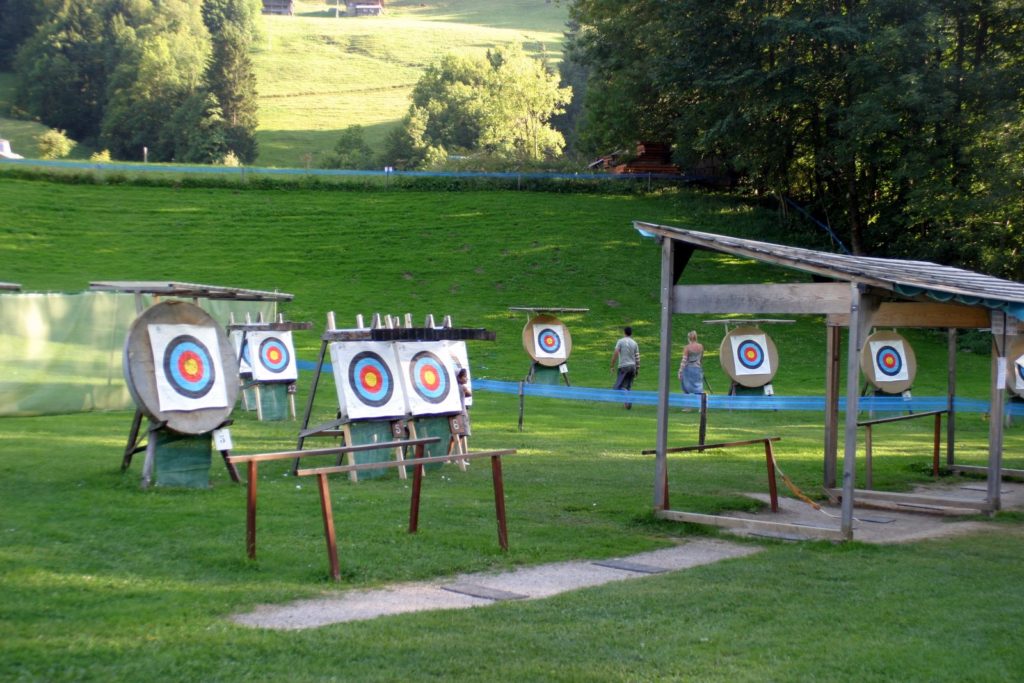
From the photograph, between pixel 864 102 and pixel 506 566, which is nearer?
pixel 506 566

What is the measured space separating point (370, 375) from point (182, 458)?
2.58 meters

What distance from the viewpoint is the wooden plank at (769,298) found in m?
8.97

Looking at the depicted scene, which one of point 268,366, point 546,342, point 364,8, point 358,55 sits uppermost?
point 364,8

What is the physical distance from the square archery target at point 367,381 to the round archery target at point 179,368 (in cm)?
131

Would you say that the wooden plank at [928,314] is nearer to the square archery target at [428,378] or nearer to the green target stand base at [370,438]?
the square archery target at [428,378]

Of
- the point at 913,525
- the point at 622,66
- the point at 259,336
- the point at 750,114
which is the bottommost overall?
the point at 913,525

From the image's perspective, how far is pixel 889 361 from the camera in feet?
64.0

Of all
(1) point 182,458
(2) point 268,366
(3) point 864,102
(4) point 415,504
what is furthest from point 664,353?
(3) point 864,102

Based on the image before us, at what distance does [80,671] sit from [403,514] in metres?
4.67

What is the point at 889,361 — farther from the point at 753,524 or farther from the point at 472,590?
the point at 472,590

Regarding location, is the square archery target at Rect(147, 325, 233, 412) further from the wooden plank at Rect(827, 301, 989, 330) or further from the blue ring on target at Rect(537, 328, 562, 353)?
the blue ring on target at Rect(537, 328, 562, 353)

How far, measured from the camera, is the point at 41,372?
17109 millimetres

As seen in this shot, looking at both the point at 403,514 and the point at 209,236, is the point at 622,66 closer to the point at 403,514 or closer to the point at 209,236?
the point at 209,236

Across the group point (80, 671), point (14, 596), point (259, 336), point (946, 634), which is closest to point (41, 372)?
point (259, 336)
